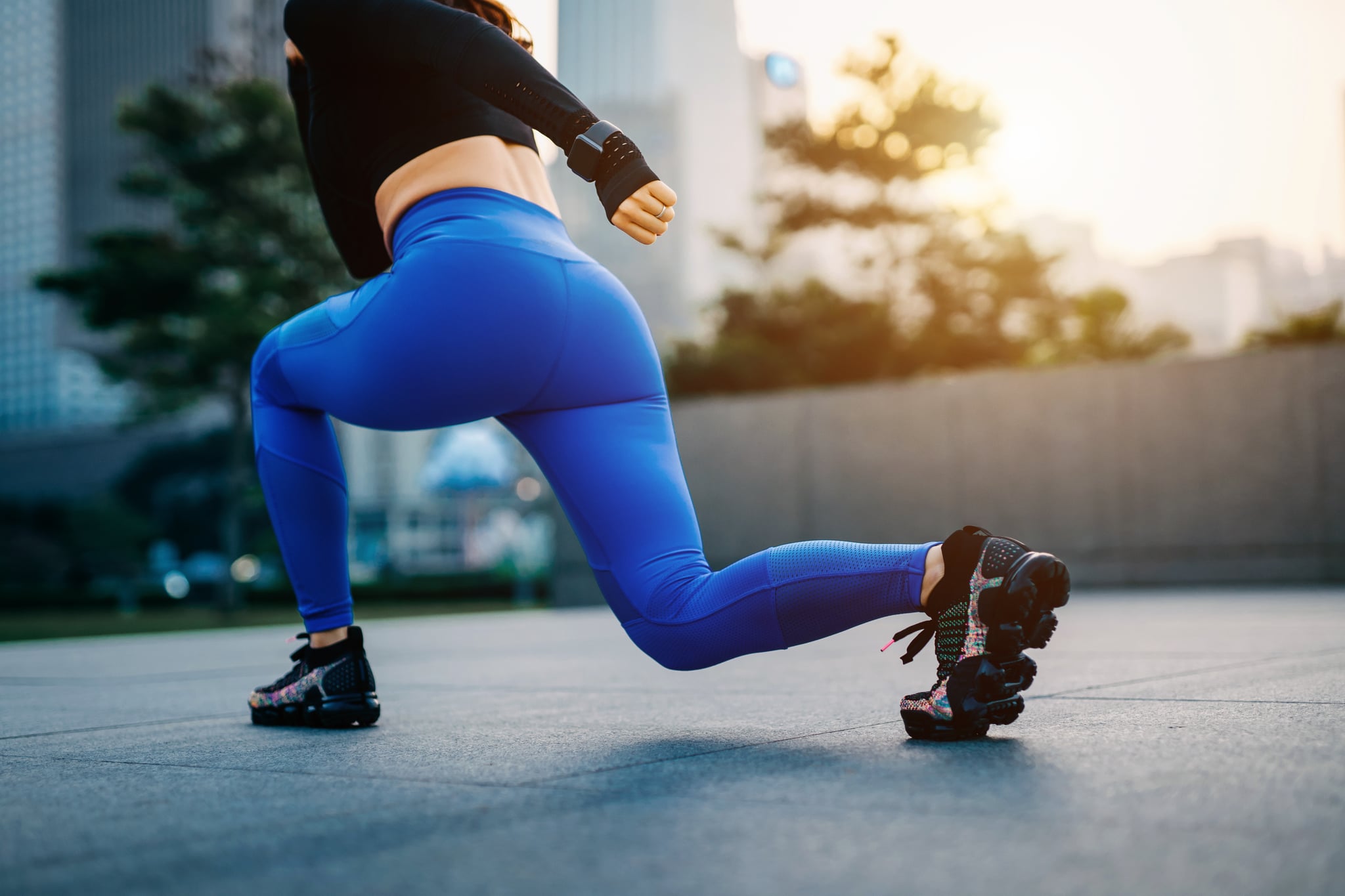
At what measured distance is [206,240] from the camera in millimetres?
18953

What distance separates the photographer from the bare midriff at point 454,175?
2.33 metres

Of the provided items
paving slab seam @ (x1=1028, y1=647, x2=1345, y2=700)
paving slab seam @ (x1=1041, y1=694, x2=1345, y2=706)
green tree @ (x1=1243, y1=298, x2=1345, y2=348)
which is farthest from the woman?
green tree @ (x1=1243, y1=298, x2=1345, y2=348)

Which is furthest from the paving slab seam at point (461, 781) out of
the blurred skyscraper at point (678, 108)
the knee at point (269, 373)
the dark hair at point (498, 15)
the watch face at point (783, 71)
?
the blurred skyscraper at point (678, 108)

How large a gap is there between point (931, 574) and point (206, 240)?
18951 mm

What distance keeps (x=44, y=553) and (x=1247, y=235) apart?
190ft

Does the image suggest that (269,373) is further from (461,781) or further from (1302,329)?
(1302,329)

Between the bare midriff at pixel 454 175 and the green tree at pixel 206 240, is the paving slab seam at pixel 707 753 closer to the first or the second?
the bare midriff at pixel 454 175

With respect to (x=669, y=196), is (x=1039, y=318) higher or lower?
higher

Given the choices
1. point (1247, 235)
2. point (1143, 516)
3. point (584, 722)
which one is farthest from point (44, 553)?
point (1247, 235)

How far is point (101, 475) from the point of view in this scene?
7388 centimetres

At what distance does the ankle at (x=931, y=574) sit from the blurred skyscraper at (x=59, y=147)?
5534cm

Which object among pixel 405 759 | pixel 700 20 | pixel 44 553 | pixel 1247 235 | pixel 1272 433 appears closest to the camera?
pixel 405 759

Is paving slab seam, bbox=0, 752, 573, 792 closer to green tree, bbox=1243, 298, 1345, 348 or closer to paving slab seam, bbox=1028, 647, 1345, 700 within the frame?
paving slab seam, bbox=1028, 647, 1345, 700

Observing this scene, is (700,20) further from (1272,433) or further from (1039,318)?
Result: (1272,433)
